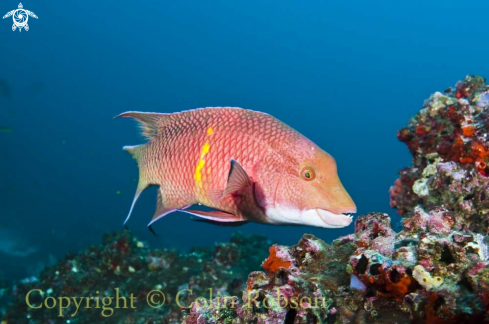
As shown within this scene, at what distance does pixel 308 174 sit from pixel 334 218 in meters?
0.43

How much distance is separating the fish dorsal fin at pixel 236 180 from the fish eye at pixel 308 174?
46 centimetres

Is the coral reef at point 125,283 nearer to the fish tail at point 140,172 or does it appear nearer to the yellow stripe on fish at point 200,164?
the fish tail at point 140,172

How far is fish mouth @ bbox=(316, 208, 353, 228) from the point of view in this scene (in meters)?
2.73


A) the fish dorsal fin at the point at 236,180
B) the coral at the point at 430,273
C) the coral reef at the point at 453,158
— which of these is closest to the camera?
the coral at the point at 430,273

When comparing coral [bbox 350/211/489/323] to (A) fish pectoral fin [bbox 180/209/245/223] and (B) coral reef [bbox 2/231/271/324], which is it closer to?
(A) fish pectoral fin [bbox 180/209/245/223]

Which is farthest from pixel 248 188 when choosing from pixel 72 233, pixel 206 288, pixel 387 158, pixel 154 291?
pixel 387 158

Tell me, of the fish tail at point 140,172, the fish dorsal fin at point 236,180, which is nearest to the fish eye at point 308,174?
the fish dorsal fin at point 236,180

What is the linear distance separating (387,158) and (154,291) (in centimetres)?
12125

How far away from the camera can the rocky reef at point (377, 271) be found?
1.75 metres

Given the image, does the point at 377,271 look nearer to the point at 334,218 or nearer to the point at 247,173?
the point at 334,218

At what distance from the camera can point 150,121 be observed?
3889 mm

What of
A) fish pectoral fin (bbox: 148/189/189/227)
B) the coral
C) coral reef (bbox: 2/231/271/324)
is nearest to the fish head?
the coral

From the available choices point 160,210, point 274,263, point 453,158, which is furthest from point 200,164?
point 453,158

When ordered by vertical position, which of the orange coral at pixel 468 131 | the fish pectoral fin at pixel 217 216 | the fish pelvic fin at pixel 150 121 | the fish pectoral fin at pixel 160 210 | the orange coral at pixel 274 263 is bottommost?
the orange coral at pixel 274 263
